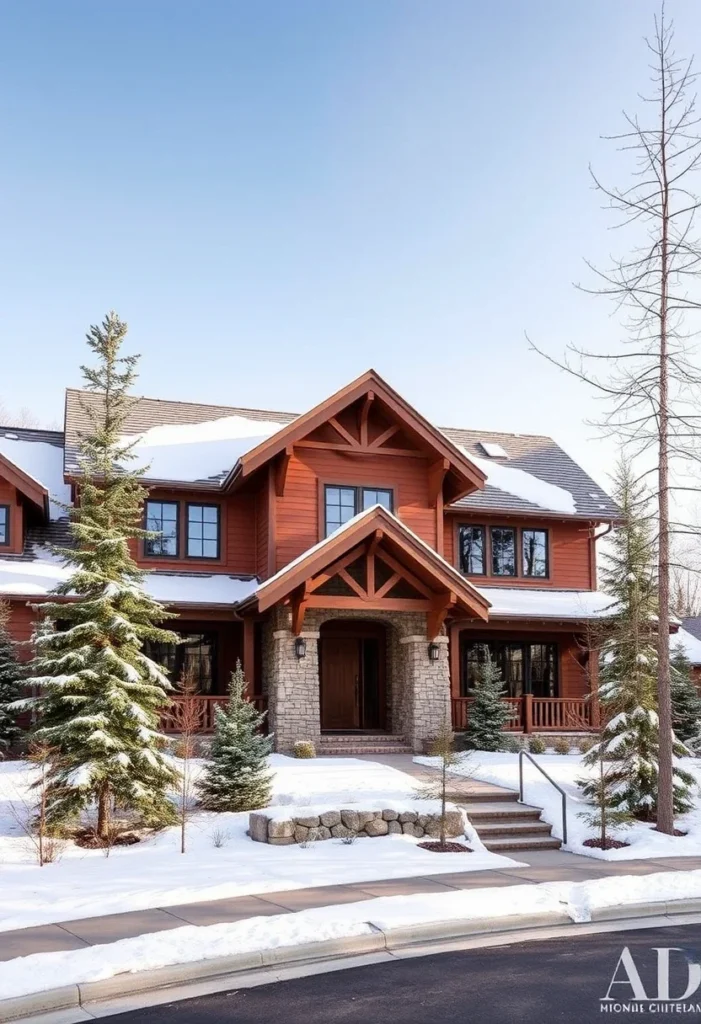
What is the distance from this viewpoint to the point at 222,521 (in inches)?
887

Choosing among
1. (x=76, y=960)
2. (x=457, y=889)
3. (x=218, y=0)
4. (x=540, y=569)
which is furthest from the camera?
(x=540, y=569)

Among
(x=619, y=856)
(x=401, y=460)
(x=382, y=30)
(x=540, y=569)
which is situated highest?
(x=382, y=30)

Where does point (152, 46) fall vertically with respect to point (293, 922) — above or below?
above

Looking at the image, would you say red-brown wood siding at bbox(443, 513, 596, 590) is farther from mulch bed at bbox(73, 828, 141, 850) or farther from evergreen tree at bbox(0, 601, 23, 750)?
mulch bed at bbox(73, 828, 141, 850)

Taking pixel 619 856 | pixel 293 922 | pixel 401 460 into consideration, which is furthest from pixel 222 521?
pixel 293 922

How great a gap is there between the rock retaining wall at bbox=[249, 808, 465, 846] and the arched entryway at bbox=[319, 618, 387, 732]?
855 centimetres

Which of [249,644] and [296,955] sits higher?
[249,644]

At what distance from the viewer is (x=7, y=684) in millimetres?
17922

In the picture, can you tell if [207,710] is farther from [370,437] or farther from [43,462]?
[43,462]

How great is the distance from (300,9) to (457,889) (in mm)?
13317

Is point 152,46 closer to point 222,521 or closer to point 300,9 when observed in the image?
point 300,9

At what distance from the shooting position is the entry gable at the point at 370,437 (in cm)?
2066

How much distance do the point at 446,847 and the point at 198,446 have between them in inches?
508

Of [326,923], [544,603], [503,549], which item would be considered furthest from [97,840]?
[503,549]
